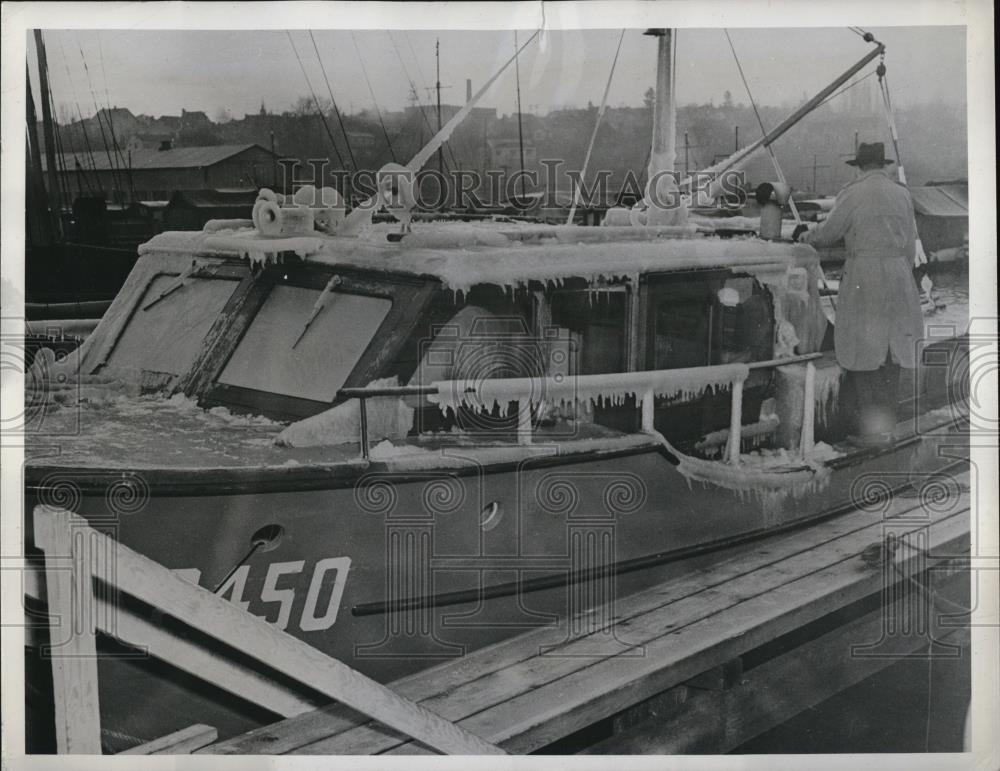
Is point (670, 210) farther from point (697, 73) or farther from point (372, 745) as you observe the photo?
point (372, 745)

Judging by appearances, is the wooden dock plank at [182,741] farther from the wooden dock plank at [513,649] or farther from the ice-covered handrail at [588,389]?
the ice-covered handrail at [588,389]

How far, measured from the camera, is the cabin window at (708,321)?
104 inches

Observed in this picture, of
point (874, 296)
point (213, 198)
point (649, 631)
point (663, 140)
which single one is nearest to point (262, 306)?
point (213, 198)

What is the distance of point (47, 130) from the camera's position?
8.06 ft

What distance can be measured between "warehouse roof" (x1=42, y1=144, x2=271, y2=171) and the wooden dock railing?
0.76 m

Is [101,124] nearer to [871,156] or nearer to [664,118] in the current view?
[664,118]

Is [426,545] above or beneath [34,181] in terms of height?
beneath

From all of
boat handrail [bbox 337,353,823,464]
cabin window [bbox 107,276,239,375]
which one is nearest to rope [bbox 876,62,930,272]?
boat handrail [bbox 337,353,823,464]

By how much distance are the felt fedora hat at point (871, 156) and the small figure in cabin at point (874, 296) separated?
28mm

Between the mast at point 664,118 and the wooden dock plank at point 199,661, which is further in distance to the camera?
the mast at point 664,118

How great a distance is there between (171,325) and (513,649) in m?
1.08

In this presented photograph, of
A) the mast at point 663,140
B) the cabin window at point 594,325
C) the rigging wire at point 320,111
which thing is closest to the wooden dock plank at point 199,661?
the cabin window at point 594,325

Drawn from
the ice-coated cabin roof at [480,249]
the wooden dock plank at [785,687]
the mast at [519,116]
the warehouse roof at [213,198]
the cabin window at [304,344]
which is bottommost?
the wooden dock plank at [785,687]

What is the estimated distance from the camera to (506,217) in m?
2.51
